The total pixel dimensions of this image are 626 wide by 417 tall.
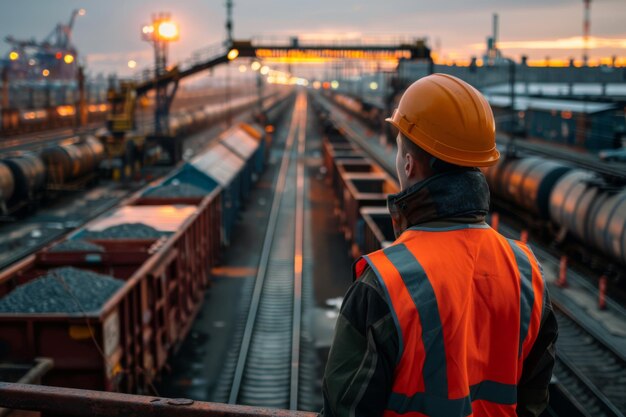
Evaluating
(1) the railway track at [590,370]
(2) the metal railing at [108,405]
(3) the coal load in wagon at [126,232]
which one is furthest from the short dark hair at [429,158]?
(3) the coal load in wagon at [126,232]

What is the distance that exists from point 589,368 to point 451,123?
10869mm

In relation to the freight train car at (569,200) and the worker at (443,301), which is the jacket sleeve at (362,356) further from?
the freight train car at (569,200)

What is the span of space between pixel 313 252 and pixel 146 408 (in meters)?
18.1

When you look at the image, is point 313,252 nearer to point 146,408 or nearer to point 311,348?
point 311,348

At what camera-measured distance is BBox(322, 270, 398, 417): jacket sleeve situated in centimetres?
222

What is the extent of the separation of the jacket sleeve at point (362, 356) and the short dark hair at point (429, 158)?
0.52m

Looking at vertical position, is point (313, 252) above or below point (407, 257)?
below

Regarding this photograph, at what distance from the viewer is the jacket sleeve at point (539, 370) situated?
2.69 meters

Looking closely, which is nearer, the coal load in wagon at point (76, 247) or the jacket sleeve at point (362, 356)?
the jacket sleeve at point (362, 356)

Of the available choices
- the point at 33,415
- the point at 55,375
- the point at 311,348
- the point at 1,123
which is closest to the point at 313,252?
the point at 311,348

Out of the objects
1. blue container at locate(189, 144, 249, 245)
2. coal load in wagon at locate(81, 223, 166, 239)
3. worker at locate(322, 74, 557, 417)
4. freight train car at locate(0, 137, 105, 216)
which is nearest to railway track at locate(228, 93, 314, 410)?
blue container at locate(189, 144, 249, 245)

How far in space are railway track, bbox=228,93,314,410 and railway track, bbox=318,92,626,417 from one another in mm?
4552

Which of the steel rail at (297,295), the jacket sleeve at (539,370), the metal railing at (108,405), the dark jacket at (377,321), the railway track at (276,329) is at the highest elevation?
the dark jacket at (377,321)

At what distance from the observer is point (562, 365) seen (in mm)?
11773
